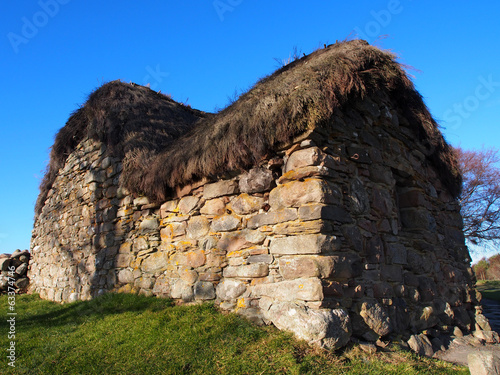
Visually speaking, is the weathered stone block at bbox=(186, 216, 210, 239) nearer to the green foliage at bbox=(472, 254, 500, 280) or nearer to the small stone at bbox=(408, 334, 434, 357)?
the small stone at bbox=(408, 334, 434, 357)

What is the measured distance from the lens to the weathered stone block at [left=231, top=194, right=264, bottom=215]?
15.1 ft

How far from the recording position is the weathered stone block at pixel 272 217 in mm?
4148

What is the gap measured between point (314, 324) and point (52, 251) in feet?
22.6

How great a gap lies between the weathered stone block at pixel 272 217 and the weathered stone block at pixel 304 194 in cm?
7

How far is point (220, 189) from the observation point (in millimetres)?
4996

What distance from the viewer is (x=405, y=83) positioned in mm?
5465

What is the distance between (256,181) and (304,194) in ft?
2.48

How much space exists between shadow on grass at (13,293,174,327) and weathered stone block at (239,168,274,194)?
76.7 inches

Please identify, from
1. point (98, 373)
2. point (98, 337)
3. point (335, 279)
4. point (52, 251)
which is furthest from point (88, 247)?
point (335, 279)

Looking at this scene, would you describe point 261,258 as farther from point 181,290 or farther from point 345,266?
point 181,290

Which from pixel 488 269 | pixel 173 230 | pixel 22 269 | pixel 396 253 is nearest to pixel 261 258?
pixel 173 230

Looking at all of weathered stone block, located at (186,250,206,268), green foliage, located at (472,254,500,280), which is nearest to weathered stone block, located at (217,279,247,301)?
weathered stone block, located at (186,250,206,268)

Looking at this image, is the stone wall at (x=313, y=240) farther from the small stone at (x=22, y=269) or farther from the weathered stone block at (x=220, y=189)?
the small stone at (x=22, y=269)

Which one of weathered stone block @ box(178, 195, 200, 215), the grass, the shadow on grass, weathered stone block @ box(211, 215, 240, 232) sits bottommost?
the grass
